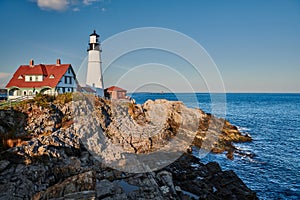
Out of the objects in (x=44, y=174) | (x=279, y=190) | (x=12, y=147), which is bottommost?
(x=279, y=190)

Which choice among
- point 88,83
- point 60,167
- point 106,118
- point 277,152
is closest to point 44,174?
point 60,167

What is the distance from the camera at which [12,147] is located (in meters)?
13.8

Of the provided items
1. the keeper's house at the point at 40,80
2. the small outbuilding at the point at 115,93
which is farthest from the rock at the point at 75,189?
the small outbuilding at the point at 115,93

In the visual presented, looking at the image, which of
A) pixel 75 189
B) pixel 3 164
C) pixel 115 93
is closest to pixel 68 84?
pixel 115 93

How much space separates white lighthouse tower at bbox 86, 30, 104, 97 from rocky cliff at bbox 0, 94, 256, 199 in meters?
5.65

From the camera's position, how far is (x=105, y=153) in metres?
16.6

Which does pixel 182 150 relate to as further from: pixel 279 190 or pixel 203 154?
pixel 279 190

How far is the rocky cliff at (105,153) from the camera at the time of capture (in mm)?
A: 10898

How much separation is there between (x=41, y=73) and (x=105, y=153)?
15523 mm

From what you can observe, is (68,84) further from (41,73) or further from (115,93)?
(115,93)

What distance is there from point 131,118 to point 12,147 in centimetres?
1301

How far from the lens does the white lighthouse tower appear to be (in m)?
29.9

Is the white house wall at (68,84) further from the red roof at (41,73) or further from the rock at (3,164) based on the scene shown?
the rock at (3,164)

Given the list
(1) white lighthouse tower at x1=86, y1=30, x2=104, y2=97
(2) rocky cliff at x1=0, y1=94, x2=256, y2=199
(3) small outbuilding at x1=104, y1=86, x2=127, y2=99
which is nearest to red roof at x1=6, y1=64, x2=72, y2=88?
(1) white lighthouse tower at x1=86, y1=30, x2=104, y2=97
